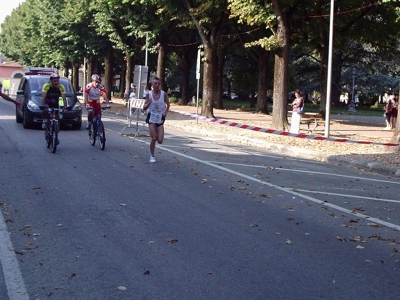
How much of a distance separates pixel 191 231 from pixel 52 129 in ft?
26.4

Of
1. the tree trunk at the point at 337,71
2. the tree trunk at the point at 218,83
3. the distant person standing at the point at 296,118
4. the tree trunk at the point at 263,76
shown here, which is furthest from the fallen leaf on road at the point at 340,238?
the tree trunk at the point at 337,71

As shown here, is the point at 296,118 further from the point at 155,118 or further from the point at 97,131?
the point at 155,118

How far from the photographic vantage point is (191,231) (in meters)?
7.55

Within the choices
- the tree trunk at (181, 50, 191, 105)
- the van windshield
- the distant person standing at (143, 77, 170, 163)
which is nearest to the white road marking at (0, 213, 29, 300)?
the distant person standing at (143, 77, 170, 163)

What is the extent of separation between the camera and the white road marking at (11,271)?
5.26m

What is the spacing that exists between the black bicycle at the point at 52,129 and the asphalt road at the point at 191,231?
0.78 meters

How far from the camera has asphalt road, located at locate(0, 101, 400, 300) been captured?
559 centimetres

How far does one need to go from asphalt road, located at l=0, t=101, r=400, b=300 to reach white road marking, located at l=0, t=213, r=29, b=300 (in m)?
0.02

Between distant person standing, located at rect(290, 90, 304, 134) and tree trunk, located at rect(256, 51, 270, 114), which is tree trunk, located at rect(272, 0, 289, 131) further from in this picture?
tree trunk, located at rect(256, 51, 270, 114)

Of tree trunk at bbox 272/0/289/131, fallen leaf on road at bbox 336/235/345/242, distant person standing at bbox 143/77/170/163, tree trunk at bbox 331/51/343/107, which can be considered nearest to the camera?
fallen leaf on road at bbox 336/235/345/242

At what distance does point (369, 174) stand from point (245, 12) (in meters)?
10.6

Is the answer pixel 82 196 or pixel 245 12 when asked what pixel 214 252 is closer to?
pixel 82 196

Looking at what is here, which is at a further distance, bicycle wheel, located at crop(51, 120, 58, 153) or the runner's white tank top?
bicycle wheel, located at crop(51, 120, 58, 153)

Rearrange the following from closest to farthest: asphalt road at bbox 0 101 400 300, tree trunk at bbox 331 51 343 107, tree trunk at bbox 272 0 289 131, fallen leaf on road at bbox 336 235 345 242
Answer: asphalt road at bbox 0 101 400 300 → fallen leaf on road at bbox 336 235 345 242 → tree trunk at bbox 272 0 289 131 → tree trunk at bbox 331 51 343 107
